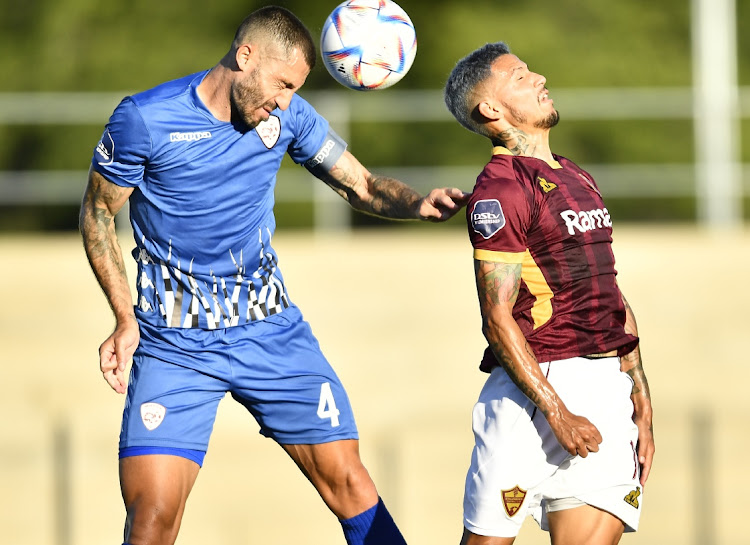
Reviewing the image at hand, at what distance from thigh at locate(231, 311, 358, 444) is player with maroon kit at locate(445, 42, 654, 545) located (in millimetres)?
763

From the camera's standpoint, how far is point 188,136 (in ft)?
15.5

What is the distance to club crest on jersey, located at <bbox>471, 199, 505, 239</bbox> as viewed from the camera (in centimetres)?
418

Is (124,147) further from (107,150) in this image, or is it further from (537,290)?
(537,290)

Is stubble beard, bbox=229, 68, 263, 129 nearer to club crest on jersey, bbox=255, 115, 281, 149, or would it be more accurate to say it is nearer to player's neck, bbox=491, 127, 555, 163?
club crest on jersey, bbox=255, 115, 281, 149

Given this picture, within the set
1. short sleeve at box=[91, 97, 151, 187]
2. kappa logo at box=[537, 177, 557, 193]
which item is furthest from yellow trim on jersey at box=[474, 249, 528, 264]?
short sleeve at box=[91, 97, 151, 187]

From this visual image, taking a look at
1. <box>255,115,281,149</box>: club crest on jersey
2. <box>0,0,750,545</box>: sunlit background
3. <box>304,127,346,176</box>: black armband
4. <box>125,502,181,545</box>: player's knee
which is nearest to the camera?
<box>125,502,181,545</box>: player's knee

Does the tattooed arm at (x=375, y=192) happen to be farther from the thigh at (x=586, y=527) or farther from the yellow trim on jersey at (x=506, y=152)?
the thigh at (x=586, y=527)

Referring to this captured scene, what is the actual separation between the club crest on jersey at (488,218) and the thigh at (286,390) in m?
1.11

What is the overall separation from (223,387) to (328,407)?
1.40 feet

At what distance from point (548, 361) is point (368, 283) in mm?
4909

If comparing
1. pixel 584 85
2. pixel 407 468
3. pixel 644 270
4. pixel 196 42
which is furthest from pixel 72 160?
pixel 644 270

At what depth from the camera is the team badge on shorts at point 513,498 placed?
4.27 meters

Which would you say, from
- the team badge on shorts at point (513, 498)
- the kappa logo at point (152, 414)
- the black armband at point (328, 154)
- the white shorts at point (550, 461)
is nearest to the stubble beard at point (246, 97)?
the black armband at point (328, 154)

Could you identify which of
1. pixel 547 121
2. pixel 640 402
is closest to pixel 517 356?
pixel 640 402
